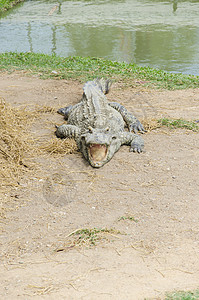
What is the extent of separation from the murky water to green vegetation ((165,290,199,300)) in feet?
27.0

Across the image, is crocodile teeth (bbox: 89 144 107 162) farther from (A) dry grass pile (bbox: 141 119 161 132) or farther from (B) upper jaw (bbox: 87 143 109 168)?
(A) dry grass pile (bbox: 141 119 161 132)

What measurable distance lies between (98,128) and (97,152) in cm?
61

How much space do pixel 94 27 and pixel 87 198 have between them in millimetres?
13262

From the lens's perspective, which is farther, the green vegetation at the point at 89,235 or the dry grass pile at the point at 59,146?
the dry grass pile at the point at 59,146

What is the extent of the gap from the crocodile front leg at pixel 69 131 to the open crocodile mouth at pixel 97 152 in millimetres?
749

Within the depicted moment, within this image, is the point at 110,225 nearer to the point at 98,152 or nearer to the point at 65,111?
the point at 98,152

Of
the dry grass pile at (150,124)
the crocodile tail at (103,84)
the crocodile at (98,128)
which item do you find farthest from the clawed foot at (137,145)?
the crocodile tail at (103,84)

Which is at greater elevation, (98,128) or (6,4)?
(6,4)

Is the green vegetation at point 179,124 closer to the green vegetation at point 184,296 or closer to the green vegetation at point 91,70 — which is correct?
the green vegetation at point 91,70

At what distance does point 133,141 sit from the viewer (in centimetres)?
562

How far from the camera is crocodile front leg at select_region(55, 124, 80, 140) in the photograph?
5.74 m

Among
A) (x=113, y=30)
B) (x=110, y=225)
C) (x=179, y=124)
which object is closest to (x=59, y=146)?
(x=110, y=225)

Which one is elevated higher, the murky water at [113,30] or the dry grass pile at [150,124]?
the murky water at [113,30]

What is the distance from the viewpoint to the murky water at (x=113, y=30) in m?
12.1
